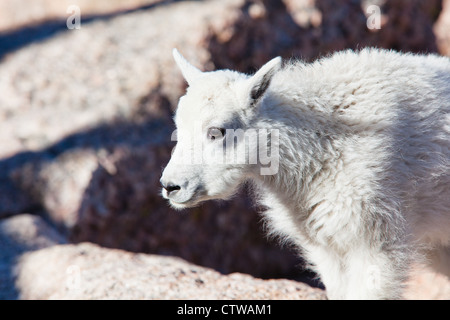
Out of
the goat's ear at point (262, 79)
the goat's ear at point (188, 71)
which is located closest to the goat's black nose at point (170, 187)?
the goat's ear at point (262, 79)

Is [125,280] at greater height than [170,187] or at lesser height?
lesser

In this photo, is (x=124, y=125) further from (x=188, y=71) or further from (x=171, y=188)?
(x=171, y=188)

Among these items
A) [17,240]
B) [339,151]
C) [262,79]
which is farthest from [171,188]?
[17,240]

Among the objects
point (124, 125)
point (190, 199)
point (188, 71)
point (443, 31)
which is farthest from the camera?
point (443, 31)

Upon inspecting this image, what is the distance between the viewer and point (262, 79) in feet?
13.2

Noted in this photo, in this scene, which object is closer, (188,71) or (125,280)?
(188,71)

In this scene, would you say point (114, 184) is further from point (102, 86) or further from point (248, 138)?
point (248, 138)

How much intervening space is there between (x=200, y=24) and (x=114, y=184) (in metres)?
2.87

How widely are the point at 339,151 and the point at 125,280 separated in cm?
229

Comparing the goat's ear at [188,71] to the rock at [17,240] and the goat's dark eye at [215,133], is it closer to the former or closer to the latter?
the goat's dark eye at [215,133]

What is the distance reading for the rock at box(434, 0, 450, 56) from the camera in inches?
404

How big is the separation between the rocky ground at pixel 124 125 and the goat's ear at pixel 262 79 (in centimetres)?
198

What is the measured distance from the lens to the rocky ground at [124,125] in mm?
6215

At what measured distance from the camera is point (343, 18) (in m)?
9.52
